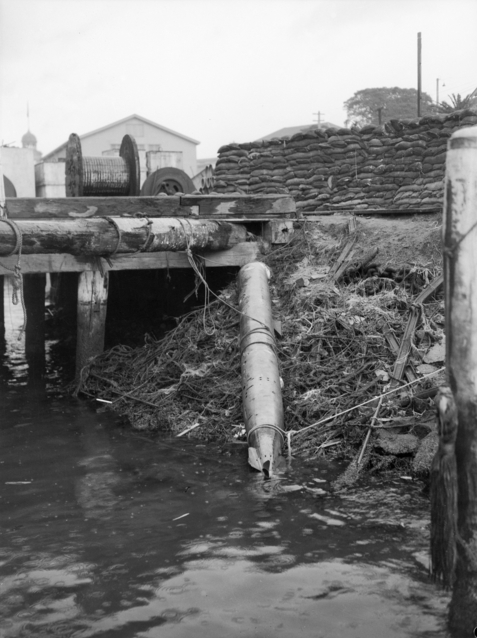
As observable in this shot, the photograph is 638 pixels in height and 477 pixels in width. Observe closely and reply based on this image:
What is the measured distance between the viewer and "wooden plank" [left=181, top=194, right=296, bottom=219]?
1065 centimetres

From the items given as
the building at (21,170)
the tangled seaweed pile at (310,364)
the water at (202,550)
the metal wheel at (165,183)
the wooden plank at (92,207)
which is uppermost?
the building at (21,170)

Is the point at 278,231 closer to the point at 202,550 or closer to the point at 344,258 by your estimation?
the point at 344,258

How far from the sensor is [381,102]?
56.1m

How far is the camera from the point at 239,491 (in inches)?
247

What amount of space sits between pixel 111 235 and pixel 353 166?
8.56 meters

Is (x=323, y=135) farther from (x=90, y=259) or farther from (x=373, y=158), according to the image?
(x=90, y=259)

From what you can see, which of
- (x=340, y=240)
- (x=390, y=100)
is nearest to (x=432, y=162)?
(x=340, y=240)

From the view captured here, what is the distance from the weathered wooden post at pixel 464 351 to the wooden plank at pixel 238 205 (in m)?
6.39

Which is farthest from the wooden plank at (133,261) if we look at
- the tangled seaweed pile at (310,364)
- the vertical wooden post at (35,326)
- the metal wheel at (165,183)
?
the metal wheel at (165,183)

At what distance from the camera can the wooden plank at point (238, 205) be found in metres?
10.6

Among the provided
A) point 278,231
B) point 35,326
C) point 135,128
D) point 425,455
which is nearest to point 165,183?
point 35,326

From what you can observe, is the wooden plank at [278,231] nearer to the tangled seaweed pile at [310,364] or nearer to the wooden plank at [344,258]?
the tangled seaweed pile at [310,364]

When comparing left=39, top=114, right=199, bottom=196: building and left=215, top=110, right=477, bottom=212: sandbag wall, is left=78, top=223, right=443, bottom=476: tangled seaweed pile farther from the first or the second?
left=39, top=114, right=199, bottom=196: building

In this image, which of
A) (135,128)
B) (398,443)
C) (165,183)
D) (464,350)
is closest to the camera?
(464,350)
